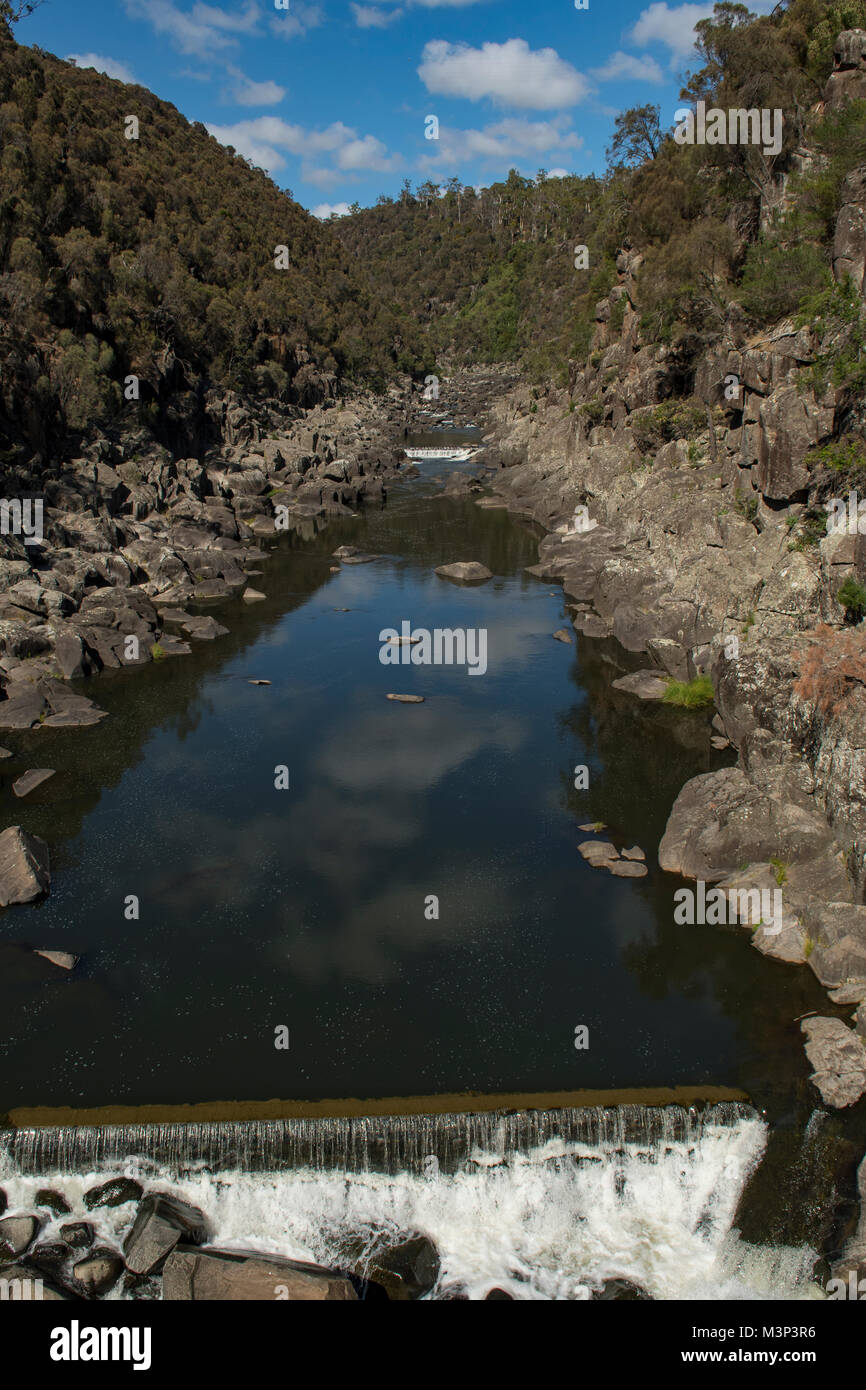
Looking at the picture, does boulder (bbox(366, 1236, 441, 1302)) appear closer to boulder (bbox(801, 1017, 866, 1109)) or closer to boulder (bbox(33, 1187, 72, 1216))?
boulder (bbox(33, 1187, 72, 1216))

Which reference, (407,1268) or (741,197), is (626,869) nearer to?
(407,1268)

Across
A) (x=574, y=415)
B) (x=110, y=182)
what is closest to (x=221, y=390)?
(x=110, y=182)

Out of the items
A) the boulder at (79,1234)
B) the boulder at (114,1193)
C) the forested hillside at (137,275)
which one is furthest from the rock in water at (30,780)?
the forested hillside at (137,275)

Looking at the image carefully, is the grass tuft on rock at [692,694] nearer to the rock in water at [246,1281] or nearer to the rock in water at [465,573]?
the rock in water at [465,573]

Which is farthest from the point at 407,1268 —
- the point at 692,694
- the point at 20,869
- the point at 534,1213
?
the point at 692,694

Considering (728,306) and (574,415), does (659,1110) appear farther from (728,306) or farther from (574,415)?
(574,415)

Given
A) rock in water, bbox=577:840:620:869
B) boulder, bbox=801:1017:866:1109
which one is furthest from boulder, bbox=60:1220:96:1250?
rock in water, bbox=577:840:620:869
